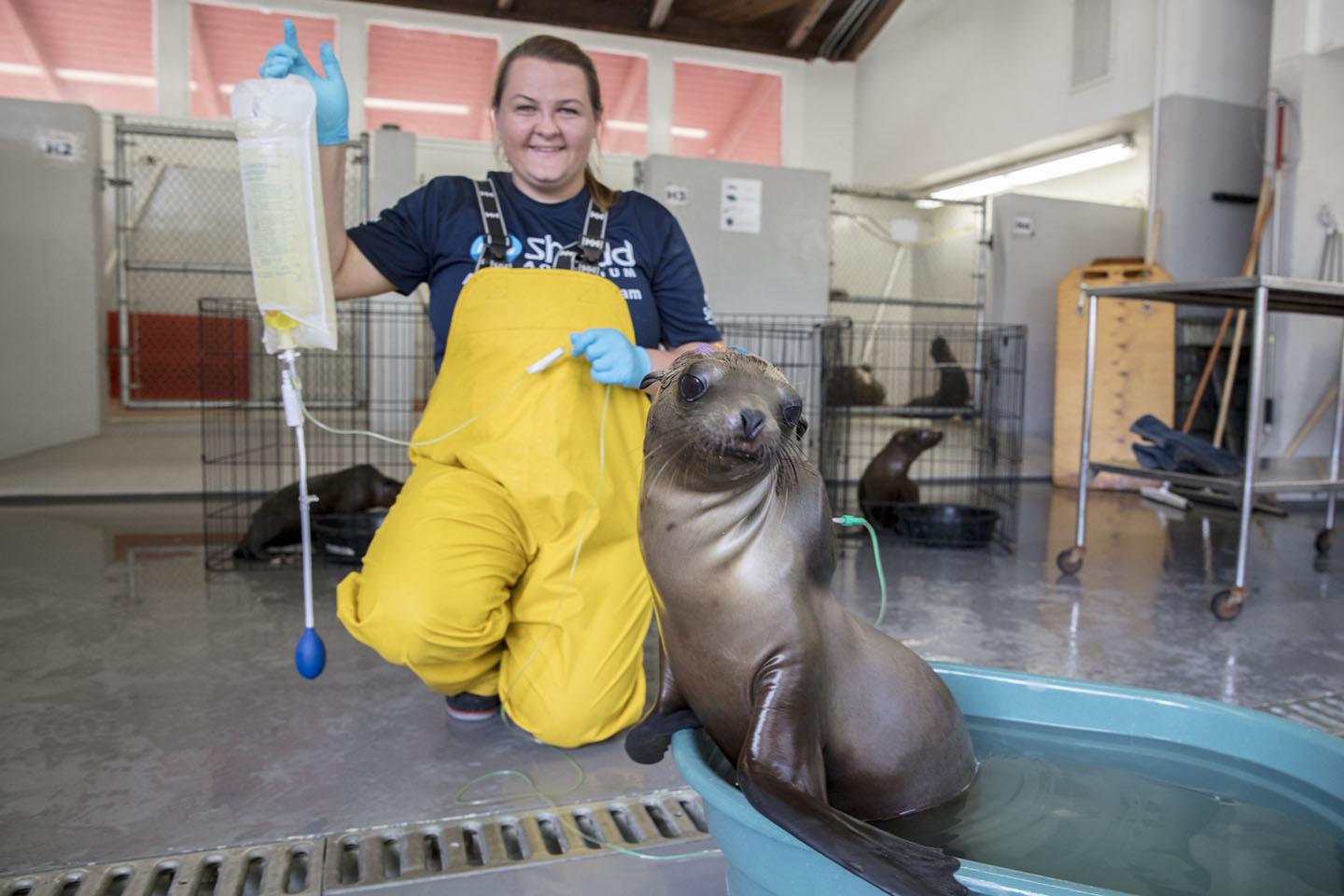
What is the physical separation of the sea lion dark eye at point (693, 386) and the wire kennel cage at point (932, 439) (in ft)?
9.76

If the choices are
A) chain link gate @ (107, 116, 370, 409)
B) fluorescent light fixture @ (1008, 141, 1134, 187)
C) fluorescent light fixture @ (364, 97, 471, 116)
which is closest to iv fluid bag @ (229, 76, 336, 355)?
chain link gate @ (107, 116, 370, 409)

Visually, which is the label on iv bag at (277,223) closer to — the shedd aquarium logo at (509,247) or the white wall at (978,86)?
the shedd aquarium logo at (509,247)

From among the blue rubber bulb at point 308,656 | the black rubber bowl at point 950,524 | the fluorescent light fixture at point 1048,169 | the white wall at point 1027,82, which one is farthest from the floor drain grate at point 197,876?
the white wall at point 1027,82

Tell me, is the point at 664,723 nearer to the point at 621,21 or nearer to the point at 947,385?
the point at 947,385

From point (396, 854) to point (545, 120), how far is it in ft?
4.77

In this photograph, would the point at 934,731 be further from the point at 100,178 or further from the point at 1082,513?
the point at 100,178

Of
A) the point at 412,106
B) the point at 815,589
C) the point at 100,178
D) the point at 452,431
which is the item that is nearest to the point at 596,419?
the point at 452,431

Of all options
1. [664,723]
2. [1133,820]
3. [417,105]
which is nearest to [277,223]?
[664,723]

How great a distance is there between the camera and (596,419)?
192cm

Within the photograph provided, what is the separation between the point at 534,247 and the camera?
2.06m

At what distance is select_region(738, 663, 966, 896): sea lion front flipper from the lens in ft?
2.61

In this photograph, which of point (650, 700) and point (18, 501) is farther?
point (18, 501)

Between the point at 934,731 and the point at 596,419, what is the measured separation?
3.24ft

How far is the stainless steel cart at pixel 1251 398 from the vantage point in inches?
118
